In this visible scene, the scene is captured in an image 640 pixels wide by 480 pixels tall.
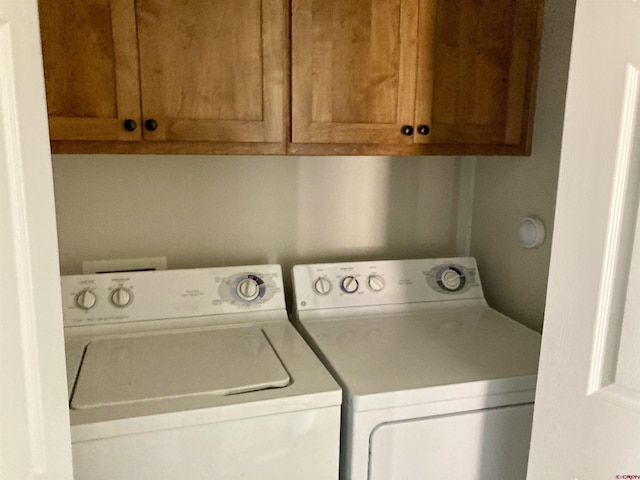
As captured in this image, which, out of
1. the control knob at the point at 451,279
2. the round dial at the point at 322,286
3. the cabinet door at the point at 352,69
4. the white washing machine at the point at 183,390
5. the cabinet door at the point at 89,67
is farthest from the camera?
the control knob at the point at 451,279

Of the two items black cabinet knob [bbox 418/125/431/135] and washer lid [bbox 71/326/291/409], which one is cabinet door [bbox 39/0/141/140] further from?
black cabinet knob [bbox 418/125/431/135]

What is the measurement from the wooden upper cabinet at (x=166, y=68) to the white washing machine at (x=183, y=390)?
1.69 feet

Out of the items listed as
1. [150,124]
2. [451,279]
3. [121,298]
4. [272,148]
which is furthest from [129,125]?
[451,279]

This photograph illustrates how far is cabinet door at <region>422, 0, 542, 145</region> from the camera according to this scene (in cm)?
153

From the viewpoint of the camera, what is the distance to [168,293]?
1657 millimetres

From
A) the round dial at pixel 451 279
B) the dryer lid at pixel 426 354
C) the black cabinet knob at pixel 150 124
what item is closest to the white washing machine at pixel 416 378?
the dryer lid at pixel 426 354

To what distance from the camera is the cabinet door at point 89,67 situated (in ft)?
4.12

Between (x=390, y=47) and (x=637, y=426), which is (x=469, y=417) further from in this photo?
(x=390, y=47)

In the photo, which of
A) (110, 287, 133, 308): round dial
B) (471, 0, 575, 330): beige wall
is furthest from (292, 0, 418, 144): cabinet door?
(110, 287, 133, 308): round dial

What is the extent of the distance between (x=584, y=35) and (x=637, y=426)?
0.69 m

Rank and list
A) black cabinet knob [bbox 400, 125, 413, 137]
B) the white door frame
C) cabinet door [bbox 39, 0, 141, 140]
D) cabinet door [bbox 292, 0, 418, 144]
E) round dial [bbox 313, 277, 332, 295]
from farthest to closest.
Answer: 1. round dial [bbox 313, 277, 332, 295]
2. black cabinet knob [bbox 400, 125, 413, 137]
3. cabinet door [bbox 292, 0, 418, 144]
4. cabinet door [bbox 39, 0, 141, 140]
5. the white door frame

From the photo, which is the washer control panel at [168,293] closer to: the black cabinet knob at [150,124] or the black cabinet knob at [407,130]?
the black cabinet knob at [150,124]

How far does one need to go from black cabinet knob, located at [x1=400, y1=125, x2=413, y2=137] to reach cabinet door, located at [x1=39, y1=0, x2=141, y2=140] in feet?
2.36

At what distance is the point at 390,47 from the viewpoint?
148 centimetres
